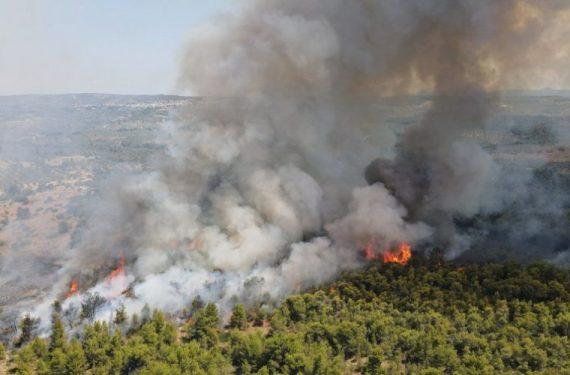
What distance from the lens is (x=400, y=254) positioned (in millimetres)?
57281

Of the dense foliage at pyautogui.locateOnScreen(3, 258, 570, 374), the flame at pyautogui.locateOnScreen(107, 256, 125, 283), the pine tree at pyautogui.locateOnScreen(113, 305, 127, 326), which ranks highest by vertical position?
the flame at pyautogui.locateOnScreen(107, 256, 125, 283)

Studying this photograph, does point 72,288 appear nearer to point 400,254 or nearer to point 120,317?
point 120,317

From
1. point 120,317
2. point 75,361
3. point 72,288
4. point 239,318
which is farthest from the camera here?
point 72,288

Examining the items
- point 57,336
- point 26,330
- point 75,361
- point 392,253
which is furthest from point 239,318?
point 392,253

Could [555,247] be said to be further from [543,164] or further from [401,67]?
[543,164]

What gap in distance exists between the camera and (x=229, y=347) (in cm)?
3884

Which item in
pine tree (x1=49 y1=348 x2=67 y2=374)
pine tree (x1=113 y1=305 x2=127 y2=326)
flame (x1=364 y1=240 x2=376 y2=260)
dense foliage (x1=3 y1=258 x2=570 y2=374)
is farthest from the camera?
flame (x1=364 y1=240 x2=376 y2=260)

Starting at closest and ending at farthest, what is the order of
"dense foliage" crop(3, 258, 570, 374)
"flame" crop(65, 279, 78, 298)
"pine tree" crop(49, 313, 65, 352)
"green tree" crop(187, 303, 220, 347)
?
"dense foliage" crop(3, 258, 570, 374)
"pine tree" crop(49, 313, 65, 352)
"green tree" crop(187, 303, 220, 347)
"flame" crop(65, 279, 78, 298)

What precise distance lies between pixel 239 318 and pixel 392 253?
1992 cm

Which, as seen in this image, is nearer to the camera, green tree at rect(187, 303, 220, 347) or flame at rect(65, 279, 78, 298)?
green tree at rect(187, 303, 220, 347)

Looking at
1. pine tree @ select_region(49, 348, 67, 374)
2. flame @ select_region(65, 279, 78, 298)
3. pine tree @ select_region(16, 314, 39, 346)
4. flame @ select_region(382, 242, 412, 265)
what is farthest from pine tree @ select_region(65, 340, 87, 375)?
flame @ select_region(382, 242, 412, 265)

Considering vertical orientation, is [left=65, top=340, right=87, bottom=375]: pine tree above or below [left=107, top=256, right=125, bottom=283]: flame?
below

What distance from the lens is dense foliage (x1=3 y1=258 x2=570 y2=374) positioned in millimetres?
35719

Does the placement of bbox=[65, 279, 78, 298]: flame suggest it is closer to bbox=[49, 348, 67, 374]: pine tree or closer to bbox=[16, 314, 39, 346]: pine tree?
bbox=[16, 314, 39, 346]: pine tree
